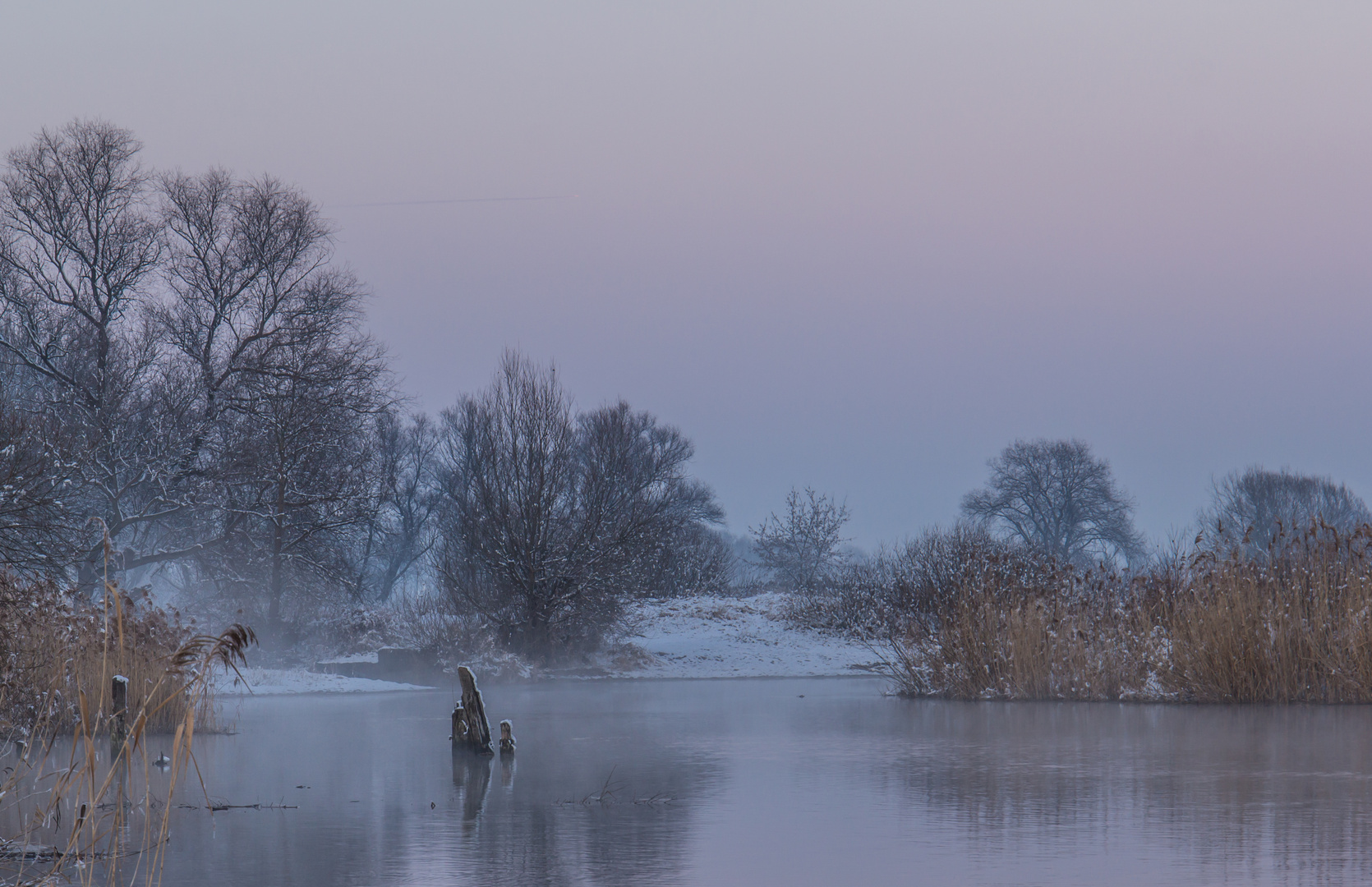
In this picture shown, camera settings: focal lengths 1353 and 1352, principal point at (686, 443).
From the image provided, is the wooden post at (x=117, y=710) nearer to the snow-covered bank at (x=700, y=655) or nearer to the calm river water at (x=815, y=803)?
the calm river water at (x=815, y=803)

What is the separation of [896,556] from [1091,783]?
20.8m

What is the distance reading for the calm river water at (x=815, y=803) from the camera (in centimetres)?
529

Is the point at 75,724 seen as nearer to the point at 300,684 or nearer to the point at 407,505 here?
the point at 300,684

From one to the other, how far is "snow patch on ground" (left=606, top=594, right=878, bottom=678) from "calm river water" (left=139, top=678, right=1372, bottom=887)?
1193cm

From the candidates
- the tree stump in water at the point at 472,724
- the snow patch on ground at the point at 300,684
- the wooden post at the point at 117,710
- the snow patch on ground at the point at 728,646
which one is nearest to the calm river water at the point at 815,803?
the tree stump in water at the point at 472,724

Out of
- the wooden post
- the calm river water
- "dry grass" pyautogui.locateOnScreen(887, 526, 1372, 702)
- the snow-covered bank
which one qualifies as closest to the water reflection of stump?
the calm river water

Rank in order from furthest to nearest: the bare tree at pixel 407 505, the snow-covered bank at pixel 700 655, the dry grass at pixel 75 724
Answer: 1. the bare tree at pixel 407 505
2. the snow-covered bank at pixel 700 655
3. the dry grass at pixel 75 724

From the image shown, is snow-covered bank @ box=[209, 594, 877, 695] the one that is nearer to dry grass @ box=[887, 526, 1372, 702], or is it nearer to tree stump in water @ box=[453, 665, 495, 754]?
dry grass @ box=[887, 526, 1372, 702]

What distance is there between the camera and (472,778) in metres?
8.57

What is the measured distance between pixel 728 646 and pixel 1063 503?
131 ft

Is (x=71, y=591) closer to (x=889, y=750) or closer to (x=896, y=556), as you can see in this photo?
(x=889, y=750)

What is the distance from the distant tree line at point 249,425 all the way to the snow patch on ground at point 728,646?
1.46 m

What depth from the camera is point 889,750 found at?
980cm

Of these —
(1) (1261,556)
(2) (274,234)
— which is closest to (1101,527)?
(2) (274,234)
